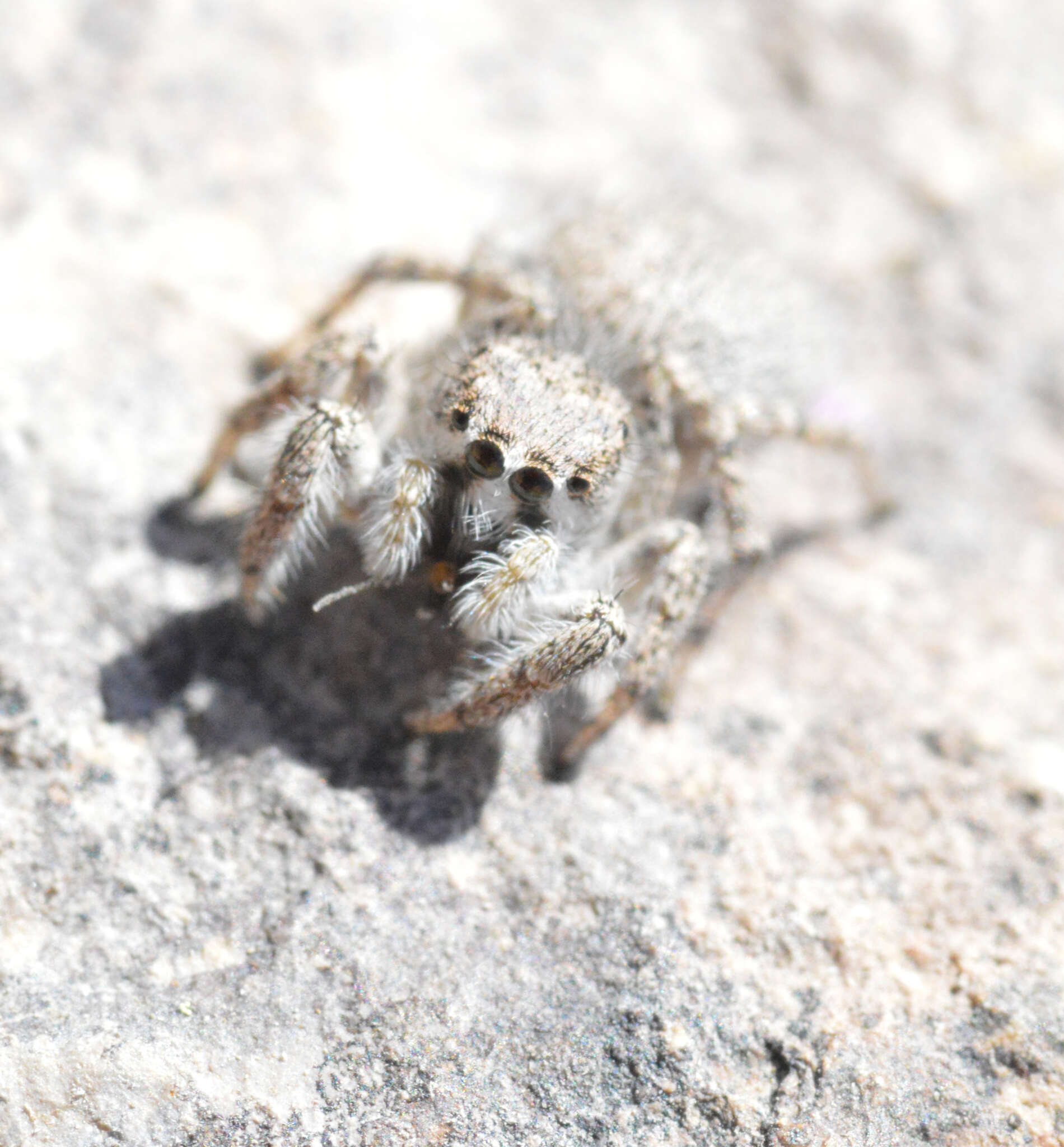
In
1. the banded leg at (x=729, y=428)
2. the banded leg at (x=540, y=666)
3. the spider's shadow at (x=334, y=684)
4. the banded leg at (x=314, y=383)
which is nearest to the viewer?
the banded leg at (x=540, y=666)

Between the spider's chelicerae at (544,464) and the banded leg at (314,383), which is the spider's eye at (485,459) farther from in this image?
the banded leg at (314,383)

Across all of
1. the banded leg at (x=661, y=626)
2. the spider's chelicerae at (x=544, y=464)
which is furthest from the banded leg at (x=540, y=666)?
the banded leg at (x=661, y=626)

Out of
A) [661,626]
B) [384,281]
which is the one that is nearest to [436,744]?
[661,626]

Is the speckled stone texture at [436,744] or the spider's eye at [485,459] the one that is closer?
the speckled stone texture at [436,744]

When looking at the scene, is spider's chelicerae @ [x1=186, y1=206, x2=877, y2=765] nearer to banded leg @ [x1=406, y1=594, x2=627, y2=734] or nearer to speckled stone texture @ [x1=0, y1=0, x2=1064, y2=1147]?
banded leg @ [x1=406, y1=594, x2=627, y2=734]

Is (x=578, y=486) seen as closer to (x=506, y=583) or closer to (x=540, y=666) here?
(x=506, y=583)

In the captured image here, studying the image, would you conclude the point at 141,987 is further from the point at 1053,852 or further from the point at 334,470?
the point at 1053,852

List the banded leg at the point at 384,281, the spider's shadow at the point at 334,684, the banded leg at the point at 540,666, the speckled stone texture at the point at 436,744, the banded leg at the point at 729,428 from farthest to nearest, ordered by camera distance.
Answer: the banded leg at the point at 384,281
the banded leg at the point at 729,428
the spider's shadow at the point at 334,684
the banded leg at the point at 540,666
the speckled stone texture at the point at 436,744

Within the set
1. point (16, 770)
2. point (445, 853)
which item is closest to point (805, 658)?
point (445, 853)
